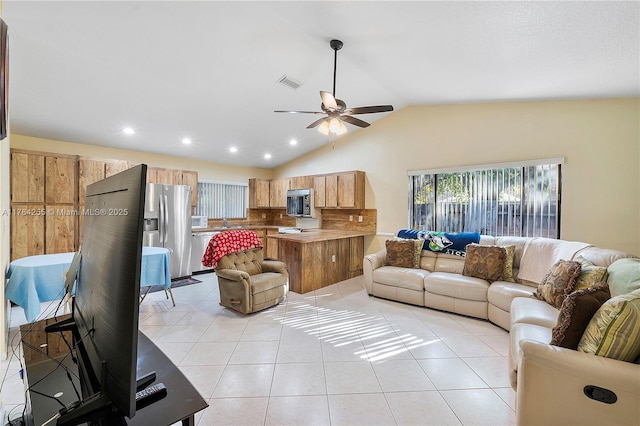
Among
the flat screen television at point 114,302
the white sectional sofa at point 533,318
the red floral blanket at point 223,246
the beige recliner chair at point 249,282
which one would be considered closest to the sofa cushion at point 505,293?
the white sectional sofa at point 533,318

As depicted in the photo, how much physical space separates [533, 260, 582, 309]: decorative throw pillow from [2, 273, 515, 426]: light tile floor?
0.62 metres

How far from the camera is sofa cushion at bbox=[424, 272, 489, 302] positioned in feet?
10.4

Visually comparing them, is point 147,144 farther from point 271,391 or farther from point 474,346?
point 474,346

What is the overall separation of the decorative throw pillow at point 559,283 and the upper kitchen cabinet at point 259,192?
557 centimetres

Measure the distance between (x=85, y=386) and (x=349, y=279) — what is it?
443 cm

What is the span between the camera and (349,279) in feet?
→ 16.6

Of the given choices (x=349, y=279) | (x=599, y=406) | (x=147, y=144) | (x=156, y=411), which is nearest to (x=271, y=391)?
(x=156, y=411)

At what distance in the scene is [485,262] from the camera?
337 cm

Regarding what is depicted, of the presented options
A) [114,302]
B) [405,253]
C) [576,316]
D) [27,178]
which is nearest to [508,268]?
[405,253]

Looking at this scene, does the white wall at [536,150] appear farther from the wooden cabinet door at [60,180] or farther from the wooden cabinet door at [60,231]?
the wooden cabinet door at [60,231]

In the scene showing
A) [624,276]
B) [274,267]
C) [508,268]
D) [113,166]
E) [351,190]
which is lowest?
[274,267]

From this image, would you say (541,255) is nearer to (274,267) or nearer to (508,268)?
(508,268)

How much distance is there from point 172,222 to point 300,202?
→ 2.54m

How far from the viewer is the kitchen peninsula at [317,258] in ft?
13.9
